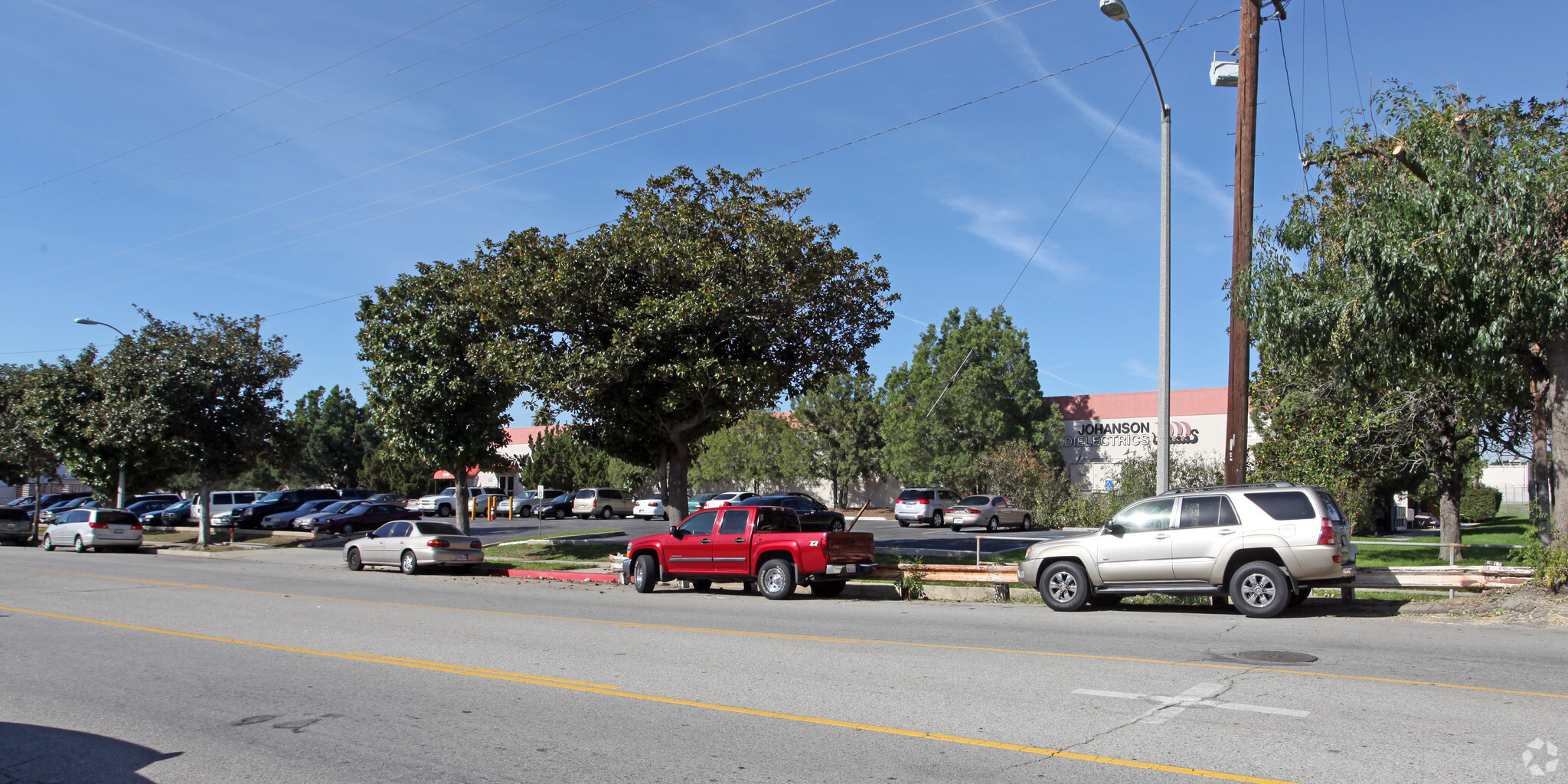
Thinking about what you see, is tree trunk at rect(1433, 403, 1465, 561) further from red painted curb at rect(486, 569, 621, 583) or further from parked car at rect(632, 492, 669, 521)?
parked car at rect(632, 492, 669, 521)

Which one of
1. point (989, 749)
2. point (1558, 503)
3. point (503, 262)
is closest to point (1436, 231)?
point (1558, 503)

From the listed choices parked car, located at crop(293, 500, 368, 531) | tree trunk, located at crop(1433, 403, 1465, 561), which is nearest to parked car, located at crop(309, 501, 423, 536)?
parked car, located at crop(293, 500, 368, 531)

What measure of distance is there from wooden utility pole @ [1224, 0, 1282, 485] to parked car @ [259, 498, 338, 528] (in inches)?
1447

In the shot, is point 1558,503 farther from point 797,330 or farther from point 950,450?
point 950,450

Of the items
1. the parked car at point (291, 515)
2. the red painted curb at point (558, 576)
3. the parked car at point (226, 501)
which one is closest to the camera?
the red painted curb at point (558, 576)

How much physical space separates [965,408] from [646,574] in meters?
32.4

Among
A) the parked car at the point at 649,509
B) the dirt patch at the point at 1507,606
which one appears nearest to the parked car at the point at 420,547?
the dirt patch at the point at 1507,606

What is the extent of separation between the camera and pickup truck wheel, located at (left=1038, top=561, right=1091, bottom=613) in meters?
13.9

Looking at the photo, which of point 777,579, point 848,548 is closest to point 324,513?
point 777,579

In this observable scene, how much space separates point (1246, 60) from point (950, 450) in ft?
115

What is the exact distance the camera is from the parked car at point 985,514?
128 ft

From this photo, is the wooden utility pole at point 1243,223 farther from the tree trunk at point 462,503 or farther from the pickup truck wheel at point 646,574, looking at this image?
the tree trunk at point 462,503

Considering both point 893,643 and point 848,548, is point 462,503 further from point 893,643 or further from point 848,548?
point 893,643

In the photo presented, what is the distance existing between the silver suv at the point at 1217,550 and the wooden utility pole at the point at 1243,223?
6.82 feet
